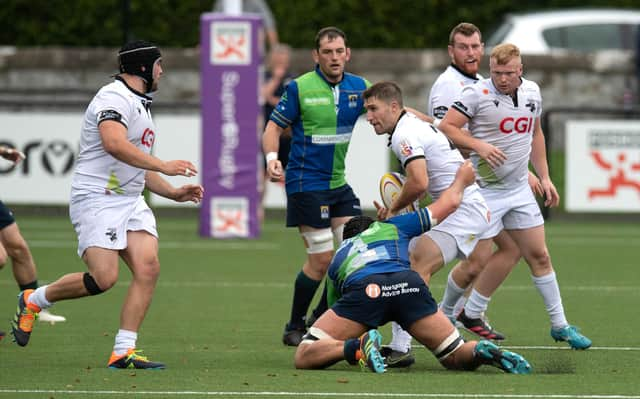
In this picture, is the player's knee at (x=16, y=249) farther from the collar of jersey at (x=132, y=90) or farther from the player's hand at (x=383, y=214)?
the player's hand at (x=383, y=214)

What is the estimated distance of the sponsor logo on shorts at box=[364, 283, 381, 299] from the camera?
348 inches

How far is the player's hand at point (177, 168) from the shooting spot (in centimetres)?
891

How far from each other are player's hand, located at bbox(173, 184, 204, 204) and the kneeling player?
95 cm

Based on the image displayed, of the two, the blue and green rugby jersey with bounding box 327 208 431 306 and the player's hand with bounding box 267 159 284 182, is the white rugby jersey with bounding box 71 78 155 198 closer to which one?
the player's hand with bounding box 267 159 284 182

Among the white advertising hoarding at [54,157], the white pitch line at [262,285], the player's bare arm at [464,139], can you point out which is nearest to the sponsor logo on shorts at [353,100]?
the player's bare arm at [464,139]

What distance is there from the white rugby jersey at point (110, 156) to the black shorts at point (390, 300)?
60.8 inches

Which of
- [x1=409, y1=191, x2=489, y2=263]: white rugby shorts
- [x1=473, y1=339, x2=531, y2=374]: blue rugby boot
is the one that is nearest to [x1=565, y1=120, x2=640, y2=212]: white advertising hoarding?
[x1=409, y1=191, x2=489, y2=263]: white rugby shorts

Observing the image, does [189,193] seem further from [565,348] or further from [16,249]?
[565,348]

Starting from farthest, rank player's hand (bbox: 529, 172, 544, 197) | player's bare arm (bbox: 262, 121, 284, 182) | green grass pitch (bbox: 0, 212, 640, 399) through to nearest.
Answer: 1. player's hand (bbox: 529, 172, 544, 197)
2. player's bare arm (bbox: 262, 121, 284, 182)
3. green grass pitch (bbox: 0, 212, 640, 399)

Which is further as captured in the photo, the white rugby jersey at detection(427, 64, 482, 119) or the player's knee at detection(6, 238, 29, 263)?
the player's knee at detection(6, 238, 29, 263)

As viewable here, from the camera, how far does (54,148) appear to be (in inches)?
745

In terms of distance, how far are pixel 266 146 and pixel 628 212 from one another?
9.19m

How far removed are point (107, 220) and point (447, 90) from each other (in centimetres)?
284

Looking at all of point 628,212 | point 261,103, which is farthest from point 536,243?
point 628,212
